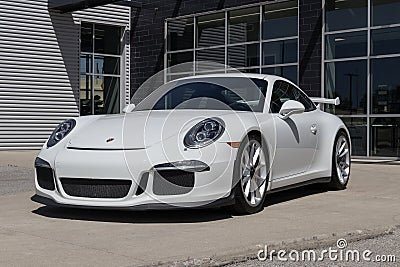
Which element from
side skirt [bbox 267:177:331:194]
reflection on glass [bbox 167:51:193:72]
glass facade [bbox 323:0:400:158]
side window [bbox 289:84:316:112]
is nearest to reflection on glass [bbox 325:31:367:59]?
glass facade [bbox 323:0:400:158]

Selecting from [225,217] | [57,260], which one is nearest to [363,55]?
[225,217]

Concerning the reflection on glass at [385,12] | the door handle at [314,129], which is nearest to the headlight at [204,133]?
the door handle at [314,129]

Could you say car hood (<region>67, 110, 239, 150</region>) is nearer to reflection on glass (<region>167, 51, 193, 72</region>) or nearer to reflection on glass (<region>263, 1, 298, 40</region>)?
reflection on glass (<region>263, 1, 298, 40</region>)

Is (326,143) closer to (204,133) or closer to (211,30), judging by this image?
(204,133)

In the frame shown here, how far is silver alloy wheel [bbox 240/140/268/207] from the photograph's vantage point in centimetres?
514

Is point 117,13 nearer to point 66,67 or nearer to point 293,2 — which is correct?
point 66,67

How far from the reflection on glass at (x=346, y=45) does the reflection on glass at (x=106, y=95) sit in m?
8.53

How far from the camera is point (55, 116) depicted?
61.9 feet

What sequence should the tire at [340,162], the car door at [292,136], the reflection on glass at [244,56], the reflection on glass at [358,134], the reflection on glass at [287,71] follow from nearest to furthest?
the car door at [292,136], the tire at [340,162], the reflection on glass at [358,134], the reflection on glass at [287,71], the reflection on glass at [244,56]

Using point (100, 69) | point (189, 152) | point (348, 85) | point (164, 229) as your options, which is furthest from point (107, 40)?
point (164, 229)

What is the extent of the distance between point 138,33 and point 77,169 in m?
16.3

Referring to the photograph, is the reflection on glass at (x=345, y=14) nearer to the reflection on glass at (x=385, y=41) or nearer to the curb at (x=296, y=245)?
the reflection on glass at (x=385, y=41)

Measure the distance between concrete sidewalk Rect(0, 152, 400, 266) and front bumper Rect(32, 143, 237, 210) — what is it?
0.60 ft

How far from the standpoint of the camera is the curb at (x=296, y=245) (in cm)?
352
